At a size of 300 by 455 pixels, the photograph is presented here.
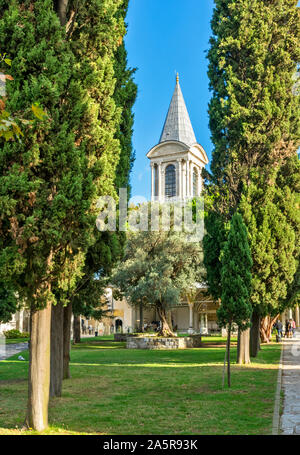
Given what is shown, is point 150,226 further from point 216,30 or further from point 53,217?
point 53,217

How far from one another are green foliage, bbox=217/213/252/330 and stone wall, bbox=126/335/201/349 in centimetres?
1460

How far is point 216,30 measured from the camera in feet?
61.6

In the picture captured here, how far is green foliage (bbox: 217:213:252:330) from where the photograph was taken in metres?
11.1

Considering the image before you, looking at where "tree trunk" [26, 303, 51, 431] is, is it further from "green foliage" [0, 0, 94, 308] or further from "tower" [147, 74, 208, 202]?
"tower" [147, 74, 208, 202]

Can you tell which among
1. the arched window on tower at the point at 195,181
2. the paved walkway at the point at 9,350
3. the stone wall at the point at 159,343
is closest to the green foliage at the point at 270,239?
the stone wall at the point at 159,343

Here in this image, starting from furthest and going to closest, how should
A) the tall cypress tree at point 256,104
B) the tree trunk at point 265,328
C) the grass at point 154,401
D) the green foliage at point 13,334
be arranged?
the green foliage at point 13,334 < the tree trunk at point 265,328 < the tall cypress tree at point 256,104 < the grass at point 154,401

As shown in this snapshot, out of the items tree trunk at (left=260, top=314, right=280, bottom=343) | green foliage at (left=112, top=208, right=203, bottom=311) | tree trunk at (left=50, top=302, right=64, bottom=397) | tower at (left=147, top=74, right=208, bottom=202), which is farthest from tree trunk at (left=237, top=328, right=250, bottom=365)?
tower at (left=147, top=74, right=208, bottom=202)

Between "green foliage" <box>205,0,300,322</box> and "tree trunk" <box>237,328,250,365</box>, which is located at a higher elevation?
"green foliage" <box>205,0,300,322</box>

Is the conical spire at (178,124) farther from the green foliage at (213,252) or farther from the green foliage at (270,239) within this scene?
the green foliage at (270,239)

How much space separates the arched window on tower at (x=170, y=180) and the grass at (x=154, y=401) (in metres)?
45.0

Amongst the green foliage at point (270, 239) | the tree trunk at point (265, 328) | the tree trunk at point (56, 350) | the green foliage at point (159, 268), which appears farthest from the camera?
the tree trunk at point (265, 328)

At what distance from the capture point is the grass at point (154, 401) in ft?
22.6

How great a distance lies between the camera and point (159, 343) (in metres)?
25.7

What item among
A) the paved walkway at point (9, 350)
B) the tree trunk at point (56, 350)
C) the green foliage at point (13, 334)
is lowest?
the green foliage at point (13, 334)
